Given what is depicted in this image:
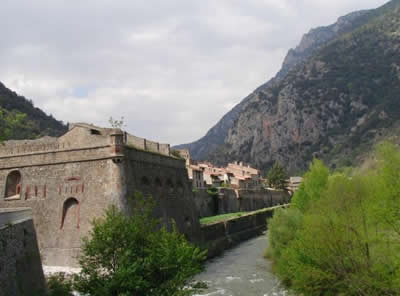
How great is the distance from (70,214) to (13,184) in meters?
6.54

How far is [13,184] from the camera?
109ft

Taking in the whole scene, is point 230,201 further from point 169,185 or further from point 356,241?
point 356,241

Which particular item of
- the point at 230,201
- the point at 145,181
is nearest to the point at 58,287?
the point at 145,181

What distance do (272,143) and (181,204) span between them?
513ft

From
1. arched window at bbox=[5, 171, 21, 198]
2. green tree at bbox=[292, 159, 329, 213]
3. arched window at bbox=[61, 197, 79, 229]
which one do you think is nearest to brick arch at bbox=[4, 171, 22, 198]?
arched window at bbox=[5, 171, 21, 198]

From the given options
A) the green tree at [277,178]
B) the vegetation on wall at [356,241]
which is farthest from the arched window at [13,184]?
the green tree at [277,178]

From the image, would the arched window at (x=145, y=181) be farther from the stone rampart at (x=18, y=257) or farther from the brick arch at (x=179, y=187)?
the stone rampart at (x=18, y=257)

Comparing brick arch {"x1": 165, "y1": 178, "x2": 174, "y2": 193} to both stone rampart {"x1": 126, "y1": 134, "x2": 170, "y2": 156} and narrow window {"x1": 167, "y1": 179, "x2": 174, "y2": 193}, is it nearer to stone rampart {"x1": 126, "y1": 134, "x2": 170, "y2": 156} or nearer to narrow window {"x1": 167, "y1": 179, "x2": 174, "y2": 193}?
narrow window {"x1": 167, "y1": 179, "x2": 174, "y2": 193}

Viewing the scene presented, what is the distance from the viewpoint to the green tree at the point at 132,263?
16531mm

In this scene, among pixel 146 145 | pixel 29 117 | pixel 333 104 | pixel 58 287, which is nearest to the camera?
pixel 58 287

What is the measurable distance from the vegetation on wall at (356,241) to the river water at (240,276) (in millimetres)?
2106

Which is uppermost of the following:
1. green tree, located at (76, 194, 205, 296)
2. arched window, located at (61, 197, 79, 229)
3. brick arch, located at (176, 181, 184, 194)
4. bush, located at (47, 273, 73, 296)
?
brick arch, located at (176, 181, 184, 194)

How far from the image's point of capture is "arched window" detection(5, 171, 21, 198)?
108 ft

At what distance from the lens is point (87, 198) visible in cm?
2962
